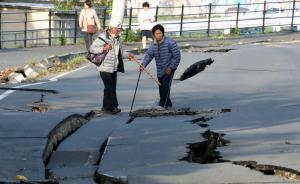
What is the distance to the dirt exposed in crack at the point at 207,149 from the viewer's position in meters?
7.76

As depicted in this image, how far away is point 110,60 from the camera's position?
11594 millimetres

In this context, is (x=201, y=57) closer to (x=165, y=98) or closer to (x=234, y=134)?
(x=165, y=98)

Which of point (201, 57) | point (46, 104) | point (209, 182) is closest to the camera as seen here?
point (209, 182)

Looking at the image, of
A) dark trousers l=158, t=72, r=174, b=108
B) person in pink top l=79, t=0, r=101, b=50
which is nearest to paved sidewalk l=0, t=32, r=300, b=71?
person in pink top l=79, t=0, r=101, b=50

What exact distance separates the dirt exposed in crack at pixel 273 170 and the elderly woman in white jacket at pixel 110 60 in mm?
4494

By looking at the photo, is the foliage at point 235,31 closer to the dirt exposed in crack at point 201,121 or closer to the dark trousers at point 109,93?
the dark trousers at point 109,93

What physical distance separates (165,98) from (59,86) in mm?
4145

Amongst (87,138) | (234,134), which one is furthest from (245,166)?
(87,138)

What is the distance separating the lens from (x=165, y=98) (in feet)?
40.3

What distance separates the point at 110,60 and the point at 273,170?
4987mm

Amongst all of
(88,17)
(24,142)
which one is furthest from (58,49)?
(24,142)

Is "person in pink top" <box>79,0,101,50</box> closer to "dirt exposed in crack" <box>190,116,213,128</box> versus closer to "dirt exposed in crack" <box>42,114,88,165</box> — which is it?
"dirt exposed in crack" <box>42,114,88,165</box>

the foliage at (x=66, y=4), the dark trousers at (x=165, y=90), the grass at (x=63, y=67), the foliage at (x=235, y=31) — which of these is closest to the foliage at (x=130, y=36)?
the foliage at (x=66, y=4)

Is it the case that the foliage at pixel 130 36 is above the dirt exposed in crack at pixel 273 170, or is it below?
above
